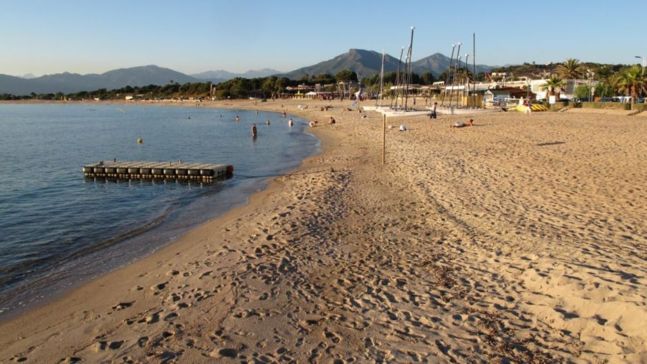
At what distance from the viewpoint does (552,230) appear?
37.7 ft

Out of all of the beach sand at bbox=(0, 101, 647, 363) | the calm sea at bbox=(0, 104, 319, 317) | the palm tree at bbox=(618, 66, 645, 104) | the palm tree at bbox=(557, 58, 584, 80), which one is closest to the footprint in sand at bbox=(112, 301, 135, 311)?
the beach sand at bbox=(0, 101, 647, 363)

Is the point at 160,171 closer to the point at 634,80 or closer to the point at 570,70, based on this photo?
the point at 634,80

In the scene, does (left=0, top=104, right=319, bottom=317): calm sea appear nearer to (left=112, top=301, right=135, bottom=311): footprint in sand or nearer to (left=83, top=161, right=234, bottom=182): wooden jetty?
(left=83, top=161, right=234, bottom=182): wooden jetty

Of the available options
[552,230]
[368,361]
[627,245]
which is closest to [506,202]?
[552,230]

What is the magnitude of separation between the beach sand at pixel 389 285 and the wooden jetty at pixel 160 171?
7486 mm

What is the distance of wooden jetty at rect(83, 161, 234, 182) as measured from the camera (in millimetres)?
24453

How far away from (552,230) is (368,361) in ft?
23.4

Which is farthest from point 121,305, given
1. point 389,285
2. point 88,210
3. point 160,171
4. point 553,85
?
point 553,85

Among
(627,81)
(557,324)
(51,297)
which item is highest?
(627,81)

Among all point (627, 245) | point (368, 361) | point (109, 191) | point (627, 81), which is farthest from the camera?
point (627, 81)

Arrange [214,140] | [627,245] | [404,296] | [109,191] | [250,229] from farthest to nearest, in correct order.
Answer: [214,140] → [109,191] → [250,229] → [627,245] → [404,296]

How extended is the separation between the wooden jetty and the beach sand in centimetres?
749

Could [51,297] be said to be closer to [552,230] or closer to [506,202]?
[552,230]

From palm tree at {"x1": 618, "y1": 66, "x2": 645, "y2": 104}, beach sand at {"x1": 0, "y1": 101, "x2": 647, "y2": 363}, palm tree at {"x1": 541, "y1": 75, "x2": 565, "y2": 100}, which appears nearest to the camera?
beach sand at {"x1": 0, "y1": 101, "x2": 647, "y2": 363}
